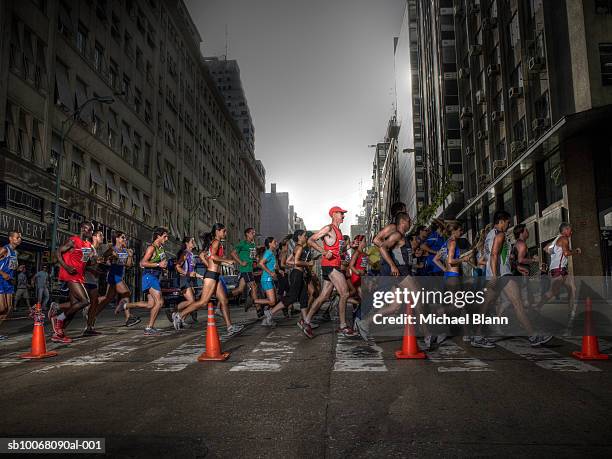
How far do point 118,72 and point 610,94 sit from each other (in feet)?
85.5

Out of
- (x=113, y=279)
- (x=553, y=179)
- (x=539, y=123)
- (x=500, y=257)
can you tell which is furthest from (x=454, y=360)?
(x=539, y=123)

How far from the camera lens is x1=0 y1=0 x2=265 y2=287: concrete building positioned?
71.7 ft

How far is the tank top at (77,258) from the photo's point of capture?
8.95m

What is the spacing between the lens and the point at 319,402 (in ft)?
14.4

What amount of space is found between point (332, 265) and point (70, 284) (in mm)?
4222

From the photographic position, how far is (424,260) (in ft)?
39.0

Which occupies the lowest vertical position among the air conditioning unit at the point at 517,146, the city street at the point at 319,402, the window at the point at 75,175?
the city street at the point at 319,402

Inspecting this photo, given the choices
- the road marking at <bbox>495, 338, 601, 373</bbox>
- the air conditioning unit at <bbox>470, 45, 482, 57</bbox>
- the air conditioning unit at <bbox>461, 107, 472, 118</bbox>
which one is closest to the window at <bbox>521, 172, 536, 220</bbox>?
the air conditioning unit at <bbox>461, 107, 472, 118</bbox>

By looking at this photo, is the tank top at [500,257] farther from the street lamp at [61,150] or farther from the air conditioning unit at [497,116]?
the air conditioning unit at [497,116]

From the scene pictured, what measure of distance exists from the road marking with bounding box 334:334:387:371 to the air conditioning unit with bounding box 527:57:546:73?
1963 cm

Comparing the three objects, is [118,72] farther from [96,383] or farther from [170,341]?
[96,383]

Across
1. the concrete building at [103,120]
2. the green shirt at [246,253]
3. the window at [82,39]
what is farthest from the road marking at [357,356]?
the window at [82,39]

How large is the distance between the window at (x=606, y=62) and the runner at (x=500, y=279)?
16.3 metres

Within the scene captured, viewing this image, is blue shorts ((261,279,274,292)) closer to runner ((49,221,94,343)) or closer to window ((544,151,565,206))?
runner ((49,221,94,343))
